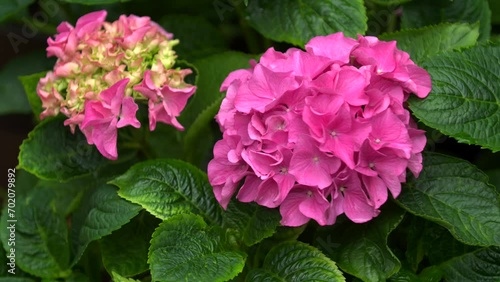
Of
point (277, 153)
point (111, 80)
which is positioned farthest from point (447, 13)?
point (111, 80)

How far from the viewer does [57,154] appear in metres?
1.17

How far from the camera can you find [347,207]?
3.03 ft

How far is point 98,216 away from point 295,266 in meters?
0.32

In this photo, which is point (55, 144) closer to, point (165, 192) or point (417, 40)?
point (165, 192)

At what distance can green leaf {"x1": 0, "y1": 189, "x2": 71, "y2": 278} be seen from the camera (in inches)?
44.8

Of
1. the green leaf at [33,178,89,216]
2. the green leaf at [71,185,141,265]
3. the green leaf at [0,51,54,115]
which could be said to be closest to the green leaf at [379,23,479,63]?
the green leaf at [71,185,141,265]

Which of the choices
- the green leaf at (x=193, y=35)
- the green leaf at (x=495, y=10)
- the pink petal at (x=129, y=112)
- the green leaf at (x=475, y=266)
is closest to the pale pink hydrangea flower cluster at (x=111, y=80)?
the pink petal at (x=129, y=112)

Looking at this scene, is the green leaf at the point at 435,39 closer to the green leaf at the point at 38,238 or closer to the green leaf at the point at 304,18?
the green leaf at the point at 304,18

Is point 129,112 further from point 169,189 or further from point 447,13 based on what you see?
point 447,13

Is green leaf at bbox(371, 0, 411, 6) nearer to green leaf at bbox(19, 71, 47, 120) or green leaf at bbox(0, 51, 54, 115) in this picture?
green leaf at bbox(19, 71, 47, 120)

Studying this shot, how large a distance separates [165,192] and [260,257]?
0.60 feet

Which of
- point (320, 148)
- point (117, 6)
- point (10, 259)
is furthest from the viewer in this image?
point (117, 6)

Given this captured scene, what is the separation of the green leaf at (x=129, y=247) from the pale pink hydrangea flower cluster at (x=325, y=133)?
0.78 feet

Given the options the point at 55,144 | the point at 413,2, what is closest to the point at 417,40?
the point at 413,2
